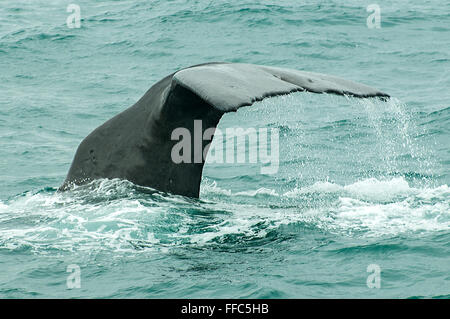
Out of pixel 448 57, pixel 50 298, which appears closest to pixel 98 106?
pixel 448 57

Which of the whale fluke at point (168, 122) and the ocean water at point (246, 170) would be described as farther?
the ocean water at point (246, 170)

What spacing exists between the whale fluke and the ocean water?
140 mm

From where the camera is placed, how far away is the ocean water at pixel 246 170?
248 inches

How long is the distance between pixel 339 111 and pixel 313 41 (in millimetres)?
5864

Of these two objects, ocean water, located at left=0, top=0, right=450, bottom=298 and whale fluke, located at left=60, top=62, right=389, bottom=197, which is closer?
whale fluke, located at left=60, top=62, right=389, bottom=197

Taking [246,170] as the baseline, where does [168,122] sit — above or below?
above

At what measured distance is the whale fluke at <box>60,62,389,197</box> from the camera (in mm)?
6102

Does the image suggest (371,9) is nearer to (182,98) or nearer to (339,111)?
(339,111)

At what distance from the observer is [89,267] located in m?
6.37

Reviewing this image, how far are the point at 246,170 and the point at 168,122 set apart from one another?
4.94 meters

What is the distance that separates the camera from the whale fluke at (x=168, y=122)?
20.0 feet

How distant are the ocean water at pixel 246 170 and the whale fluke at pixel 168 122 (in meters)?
0.14

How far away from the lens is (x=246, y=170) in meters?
11.6

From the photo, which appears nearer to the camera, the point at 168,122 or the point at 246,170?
the point at 168,122
